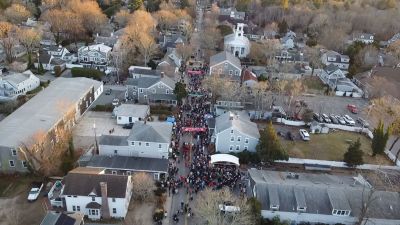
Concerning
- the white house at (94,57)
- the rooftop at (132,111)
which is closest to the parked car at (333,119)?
A: the rooftop at (132,111)

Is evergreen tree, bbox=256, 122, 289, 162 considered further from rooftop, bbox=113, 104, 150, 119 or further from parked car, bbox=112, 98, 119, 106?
parked car, bbox=112, 98, 119, 106

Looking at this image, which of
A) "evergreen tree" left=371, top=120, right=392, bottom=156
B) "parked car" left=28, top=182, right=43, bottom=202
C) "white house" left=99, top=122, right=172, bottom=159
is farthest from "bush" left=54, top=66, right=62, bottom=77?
"evergreen tree" left=371, top=120, right=392, bottom=156

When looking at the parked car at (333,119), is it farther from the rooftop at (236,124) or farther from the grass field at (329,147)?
the rooftop at (236,124)

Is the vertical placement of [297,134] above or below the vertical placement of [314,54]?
below

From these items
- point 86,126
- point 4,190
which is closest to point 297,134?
point 86,126

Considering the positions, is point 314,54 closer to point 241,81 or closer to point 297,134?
point 241,81

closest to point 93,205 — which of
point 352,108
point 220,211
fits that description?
point 220,211
